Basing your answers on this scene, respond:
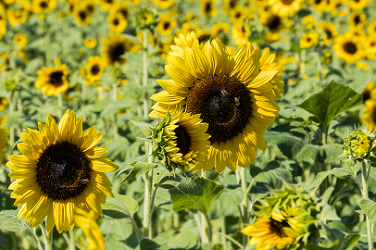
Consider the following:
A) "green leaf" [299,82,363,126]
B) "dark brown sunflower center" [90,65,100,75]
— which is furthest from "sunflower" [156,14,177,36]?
"green leaf" [299,82,363,126]

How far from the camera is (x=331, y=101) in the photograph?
152 centimetres

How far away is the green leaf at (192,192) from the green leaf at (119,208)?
19cm

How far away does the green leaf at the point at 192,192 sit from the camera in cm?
114

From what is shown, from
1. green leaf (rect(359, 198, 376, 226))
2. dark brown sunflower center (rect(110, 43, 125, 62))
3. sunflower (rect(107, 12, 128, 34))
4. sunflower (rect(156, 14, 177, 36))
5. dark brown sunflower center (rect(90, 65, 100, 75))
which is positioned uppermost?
sunflower (rect(107, 12, 128, 34))

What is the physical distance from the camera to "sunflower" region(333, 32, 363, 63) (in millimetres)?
3881

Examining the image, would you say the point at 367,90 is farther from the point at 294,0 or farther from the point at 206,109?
the point at 206,109

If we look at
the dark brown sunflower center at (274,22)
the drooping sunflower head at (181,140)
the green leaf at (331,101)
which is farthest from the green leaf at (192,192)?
the dark brown sunflower center at (274,22)

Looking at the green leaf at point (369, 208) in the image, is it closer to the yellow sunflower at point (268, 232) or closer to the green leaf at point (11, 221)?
the yellow sunflower at point (268, 232)

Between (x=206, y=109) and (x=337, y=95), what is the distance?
2.17 feet

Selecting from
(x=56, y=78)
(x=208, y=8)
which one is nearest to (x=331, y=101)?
(x=56, y=78)

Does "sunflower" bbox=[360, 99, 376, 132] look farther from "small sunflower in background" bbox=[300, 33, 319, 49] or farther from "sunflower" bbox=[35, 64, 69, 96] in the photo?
"sunflower" bbox=[35, 64, 69, 96]

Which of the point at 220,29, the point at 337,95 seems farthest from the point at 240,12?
the point at 337,95

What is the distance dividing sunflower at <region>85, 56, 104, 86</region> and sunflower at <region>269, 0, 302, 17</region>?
189 cm

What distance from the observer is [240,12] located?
4930 mm
